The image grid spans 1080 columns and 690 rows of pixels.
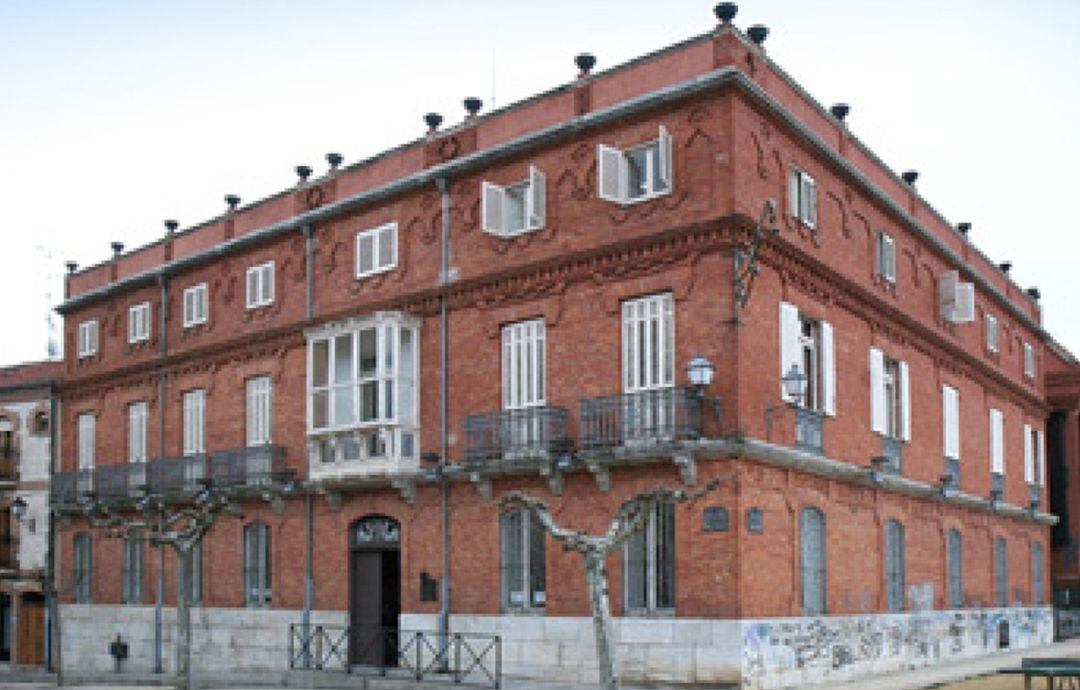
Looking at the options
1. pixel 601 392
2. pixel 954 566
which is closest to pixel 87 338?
pixel 601 392

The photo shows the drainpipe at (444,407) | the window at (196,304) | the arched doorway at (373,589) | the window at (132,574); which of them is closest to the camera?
the drainpipe at (444,407)

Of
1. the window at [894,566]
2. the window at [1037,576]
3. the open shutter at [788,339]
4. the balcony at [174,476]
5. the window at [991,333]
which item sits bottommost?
the window at [1037,576]

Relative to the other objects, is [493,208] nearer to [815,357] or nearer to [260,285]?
[815,357]

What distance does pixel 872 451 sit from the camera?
26.5 meters

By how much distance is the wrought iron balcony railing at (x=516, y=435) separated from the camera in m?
23.4

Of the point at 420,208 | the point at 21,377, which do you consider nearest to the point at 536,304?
the point at 420,208

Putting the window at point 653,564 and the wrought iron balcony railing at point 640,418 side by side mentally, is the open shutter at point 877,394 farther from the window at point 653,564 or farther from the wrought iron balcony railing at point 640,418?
the wrought iron balcony railing at point 640,418

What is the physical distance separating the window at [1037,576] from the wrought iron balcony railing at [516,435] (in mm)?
19468

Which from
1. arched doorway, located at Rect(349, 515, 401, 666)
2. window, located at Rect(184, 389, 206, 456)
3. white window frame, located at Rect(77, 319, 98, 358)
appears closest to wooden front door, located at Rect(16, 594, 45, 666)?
white window frame, located at Rect(77, 319, 98, 358)

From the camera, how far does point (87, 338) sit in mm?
37500

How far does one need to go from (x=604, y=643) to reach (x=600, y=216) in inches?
341

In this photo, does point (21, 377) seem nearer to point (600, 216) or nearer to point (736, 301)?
point (600, 216)

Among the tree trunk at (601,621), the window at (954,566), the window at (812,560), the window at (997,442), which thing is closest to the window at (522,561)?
the window at (812,560)

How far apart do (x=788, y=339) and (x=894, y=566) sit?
6.76 m
